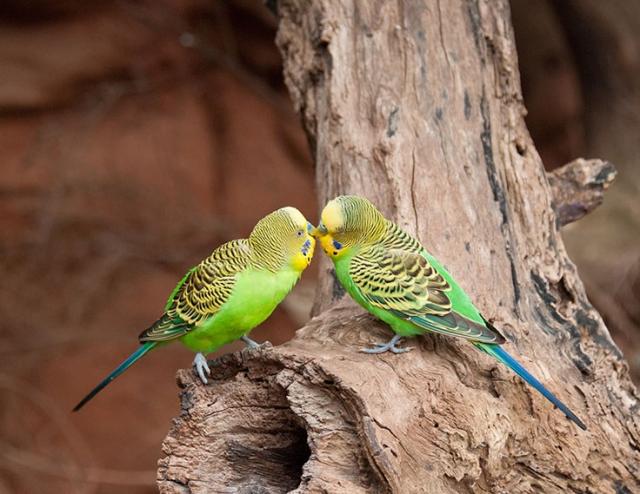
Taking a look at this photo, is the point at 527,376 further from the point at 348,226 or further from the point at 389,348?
the point at 348,226

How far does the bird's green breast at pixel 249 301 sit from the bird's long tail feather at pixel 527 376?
27.1 inches

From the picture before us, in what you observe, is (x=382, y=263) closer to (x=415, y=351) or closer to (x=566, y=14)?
(x=415, y=351)

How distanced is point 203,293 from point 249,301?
169 millimetres

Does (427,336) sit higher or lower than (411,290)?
lower

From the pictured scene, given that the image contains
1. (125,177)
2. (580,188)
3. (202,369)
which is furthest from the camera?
(125,177)

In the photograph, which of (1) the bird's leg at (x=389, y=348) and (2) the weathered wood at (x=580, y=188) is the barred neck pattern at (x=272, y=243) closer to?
(1) the bird's leg at (x=389, y=348)

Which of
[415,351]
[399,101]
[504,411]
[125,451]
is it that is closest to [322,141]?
[399,101]

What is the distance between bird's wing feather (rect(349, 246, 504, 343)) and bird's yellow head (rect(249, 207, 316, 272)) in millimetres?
196

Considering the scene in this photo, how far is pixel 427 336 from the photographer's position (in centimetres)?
309

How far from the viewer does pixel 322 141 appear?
3.86m

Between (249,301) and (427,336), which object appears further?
(427,336)

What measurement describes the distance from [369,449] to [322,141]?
173 cm

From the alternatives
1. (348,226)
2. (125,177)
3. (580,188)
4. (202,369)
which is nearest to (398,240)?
(348,226)

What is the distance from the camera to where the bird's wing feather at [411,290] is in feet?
9.43
